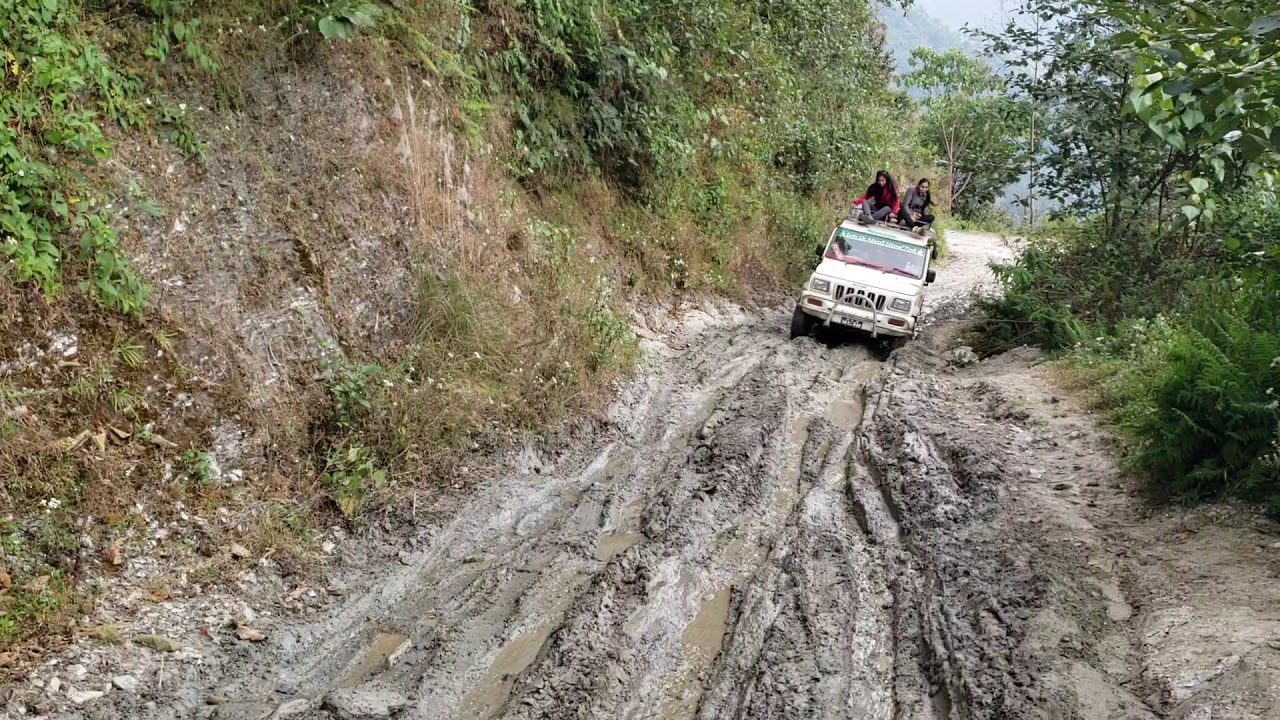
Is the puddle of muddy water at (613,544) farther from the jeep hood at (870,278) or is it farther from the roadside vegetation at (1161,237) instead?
the jeep hood at (870,278)

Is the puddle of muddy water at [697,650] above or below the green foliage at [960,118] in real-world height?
below

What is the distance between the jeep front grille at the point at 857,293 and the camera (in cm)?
1139

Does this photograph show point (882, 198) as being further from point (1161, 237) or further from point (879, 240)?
point (1161, 237)

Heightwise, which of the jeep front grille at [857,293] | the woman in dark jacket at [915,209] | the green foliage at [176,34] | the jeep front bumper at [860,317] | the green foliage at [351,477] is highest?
the green foliage at [176,34]

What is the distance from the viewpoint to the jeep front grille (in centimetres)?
1139

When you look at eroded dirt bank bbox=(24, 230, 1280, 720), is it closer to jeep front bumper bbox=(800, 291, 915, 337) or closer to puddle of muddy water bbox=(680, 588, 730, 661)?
puddle of muddy water bbox=(680, 588, 730, 661)

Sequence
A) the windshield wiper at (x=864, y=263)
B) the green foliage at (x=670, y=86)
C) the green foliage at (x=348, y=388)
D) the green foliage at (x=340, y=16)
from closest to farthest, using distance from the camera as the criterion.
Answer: the green foliage at (x=348, y=388) < the green foliage at (x=340, y=16) < the green foliage at (x=670, y=86) < the windshield wiper at (x=864, y=263)

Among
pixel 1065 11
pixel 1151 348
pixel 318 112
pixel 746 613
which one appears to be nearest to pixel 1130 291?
pixel 1151 348

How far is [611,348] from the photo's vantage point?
8.81 metres

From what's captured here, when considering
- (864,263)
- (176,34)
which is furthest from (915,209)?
(176,34)

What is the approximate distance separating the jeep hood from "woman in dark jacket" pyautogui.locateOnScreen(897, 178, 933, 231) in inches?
69.1

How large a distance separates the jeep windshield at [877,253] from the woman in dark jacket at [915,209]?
3.79 ft

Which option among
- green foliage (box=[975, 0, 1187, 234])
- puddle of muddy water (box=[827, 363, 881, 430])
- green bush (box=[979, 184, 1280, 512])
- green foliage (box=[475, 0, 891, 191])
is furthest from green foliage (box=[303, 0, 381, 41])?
green foliage (box=[975, 0, 1187, 234])

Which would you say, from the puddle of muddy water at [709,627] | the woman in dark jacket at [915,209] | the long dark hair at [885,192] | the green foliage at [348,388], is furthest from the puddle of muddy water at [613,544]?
the long dark hair at [885,192]
